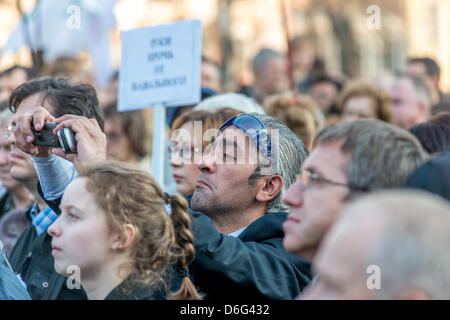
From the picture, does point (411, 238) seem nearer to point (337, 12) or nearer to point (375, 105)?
point (375, 105)

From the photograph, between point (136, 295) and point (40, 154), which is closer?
point (136, 295)

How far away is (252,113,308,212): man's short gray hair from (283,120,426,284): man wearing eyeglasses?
101 centimetres

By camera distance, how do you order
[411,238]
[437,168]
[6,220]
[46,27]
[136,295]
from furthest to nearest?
[46,27] → [6,220] → [136,295] → [437,168] → [411,238]

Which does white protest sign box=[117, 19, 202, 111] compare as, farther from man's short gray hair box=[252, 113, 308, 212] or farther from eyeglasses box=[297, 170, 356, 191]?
eyeglasses box=[297, 170, 356, 191]

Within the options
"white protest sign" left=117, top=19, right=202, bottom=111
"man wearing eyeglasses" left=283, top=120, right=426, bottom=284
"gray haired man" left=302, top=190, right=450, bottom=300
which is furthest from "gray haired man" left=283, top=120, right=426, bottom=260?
"white protest sign" left=117, top=19, right=202, bottom=111

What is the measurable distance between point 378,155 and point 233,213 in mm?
1211

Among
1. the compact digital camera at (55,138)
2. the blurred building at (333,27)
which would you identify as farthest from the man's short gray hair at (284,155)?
the blurred building at (333,27)

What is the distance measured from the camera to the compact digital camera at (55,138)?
3379 mm

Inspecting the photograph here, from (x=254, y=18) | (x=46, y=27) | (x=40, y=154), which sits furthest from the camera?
(x=254, y=18)

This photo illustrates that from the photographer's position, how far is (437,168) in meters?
2.43

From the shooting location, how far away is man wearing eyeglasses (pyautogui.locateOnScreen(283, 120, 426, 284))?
251cm

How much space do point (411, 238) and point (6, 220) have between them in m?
3.38
